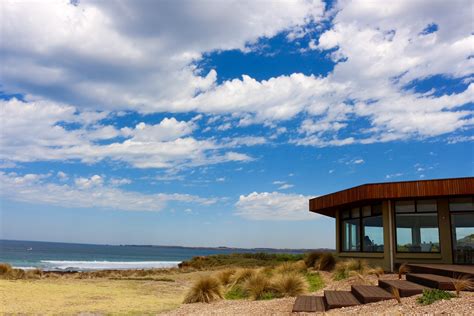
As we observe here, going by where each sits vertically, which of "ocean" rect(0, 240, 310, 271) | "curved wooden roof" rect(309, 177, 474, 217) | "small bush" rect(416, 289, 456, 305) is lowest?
"ocean" rect(0, 240, 310, 271)

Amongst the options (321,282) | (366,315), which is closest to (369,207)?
(321,282)

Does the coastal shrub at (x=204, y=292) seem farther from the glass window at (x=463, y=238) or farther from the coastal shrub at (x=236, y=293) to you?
the glass window at (x=463, y=238)

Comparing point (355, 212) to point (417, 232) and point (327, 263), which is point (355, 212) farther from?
point (417, 232)

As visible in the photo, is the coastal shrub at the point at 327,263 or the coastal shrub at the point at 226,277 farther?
the coastal shrub at the point at 327,263

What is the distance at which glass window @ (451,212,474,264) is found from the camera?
41.4 feet

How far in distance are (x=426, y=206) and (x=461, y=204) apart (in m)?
0.98

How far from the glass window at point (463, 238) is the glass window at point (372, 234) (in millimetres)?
2224

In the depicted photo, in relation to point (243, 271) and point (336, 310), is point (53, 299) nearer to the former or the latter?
point (243, 271)

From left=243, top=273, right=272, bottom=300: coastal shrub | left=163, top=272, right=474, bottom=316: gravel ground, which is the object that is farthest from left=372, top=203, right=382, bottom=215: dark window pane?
left=243, top=273, right=272, bottom=300: coastal shrub

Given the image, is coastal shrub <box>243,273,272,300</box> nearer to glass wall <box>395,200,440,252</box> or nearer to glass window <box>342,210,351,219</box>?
glass wall <box>395,200,440,252</box>

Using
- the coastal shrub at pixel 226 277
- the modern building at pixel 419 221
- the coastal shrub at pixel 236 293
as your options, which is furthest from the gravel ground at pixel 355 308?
the modern building at pixel 419 221

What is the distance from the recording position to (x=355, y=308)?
634 centimetres

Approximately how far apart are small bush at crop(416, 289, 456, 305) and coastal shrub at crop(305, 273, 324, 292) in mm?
4079

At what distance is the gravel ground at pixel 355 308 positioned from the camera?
5305mm
